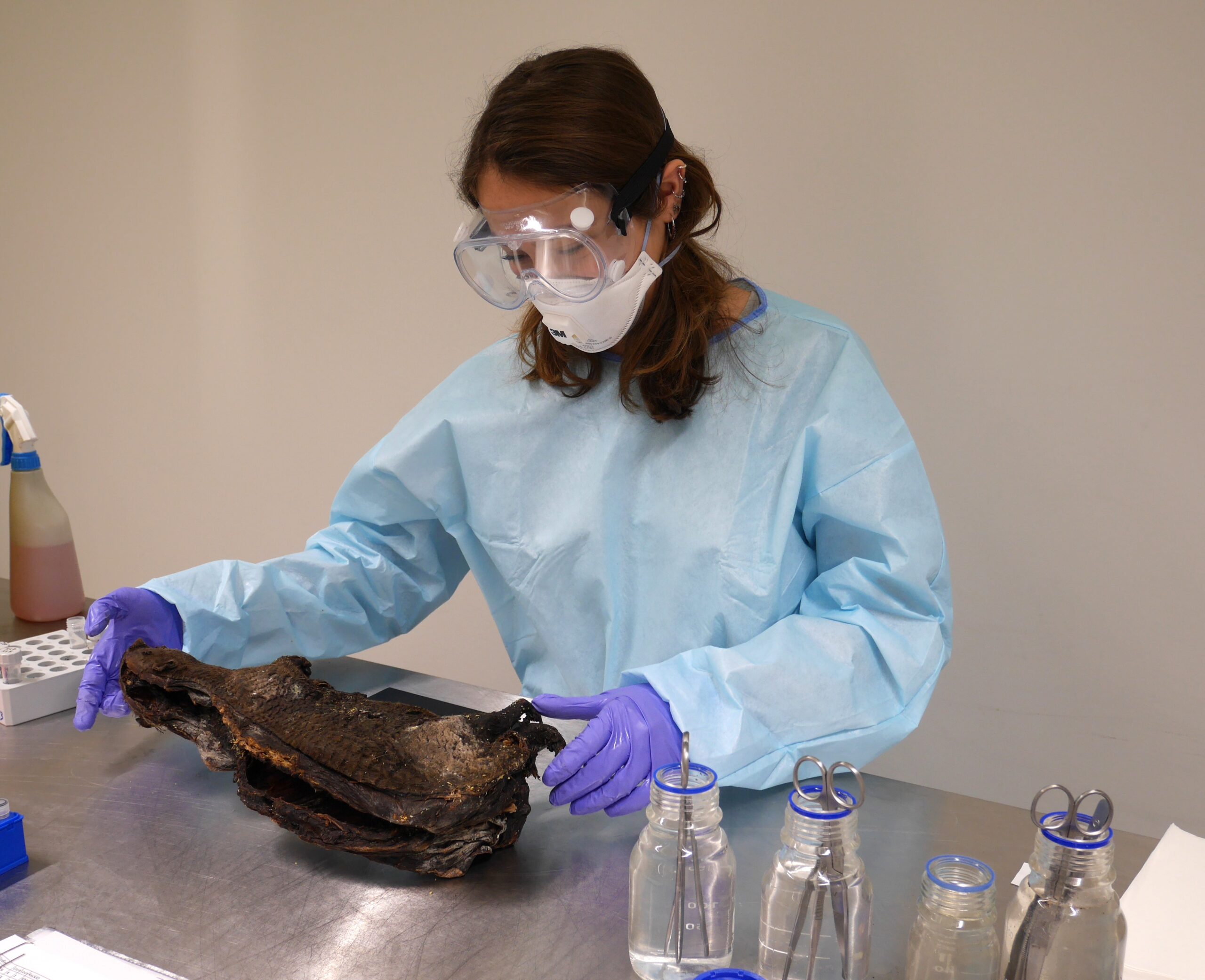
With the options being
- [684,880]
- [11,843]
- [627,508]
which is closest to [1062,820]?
[684,880]

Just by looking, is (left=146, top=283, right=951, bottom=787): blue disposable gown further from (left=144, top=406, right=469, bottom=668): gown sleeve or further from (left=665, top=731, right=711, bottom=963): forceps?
(left=665, top=731, right=711, bottom=963): forceps

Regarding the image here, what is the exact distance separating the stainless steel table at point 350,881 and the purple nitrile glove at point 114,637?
3.3 inches

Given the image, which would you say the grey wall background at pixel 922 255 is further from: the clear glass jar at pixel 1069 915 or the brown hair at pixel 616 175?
the clear glass jar at pixel 1069 915

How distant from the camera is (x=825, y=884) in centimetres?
74

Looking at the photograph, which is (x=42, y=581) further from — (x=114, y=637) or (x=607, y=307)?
(x=607, y=307)

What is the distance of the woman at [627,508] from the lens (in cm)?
115

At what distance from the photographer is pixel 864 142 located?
1.90 m

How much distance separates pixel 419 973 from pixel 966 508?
1.44 metres

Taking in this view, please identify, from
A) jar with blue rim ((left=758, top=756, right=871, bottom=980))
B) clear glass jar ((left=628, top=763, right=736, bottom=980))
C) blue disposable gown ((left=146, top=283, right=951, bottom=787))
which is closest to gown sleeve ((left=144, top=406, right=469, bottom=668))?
blue disposable gown ((left=146, top=283, right=951, bottom=787))

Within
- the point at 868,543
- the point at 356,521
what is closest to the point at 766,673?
the point at 868,543

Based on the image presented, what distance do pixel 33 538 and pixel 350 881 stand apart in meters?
1.08

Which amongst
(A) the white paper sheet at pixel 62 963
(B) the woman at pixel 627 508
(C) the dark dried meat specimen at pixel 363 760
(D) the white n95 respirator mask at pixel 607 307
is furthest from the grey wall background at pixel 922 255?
(A) the white paper sheet at pixel 62 963

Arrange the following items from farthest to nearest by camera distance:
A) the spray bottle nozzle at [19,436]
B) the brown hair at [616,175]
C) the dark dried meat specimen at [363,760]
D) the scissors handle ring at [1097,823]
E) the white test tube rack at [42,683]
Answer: the spray bottle nozzle at [19,436], the white test tube rack at [42,683], the brown hair at [616,175], the dark dried meat specimen at [363,760], the scissors handle ring at [1097,823]

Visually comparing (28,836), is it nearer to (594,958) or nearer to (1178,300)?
(594,958)
